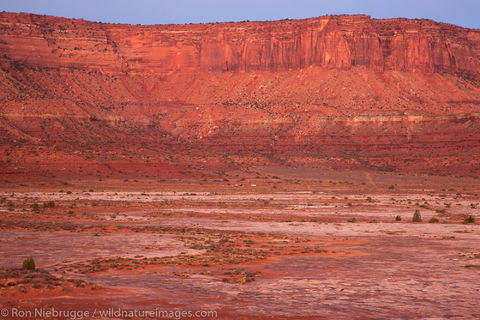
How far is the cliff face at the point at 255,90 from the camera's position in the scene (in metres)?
96.0

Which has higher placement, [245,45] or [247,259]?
[245,45]

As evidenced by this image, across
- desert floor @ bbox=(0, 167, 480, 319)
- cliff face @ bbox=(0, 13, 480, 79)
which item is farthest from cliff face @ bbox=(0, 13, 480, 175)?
desert floor @ bbox=(0, 167, 480, 319)

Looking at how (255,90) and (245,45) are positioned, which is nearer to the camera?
(255,90)

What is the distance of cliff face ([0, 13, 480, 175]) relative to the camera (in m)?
96.0

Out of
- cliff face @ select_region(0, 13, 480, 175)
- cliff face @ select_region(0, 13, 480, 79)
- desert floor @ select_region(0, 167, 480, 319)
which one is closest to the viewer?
desert floor @ select_region(0, 167, 480, 319)

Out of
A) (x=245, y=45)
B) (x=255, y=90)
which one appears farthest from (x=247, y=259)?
(x=245, y=45)

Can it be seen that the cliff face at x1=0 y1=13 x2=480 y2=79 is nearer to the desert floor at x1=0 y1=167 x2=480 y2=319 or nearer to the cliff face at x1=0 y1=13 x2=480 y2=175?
the cliff face at x1=0 y1=13 x2=480 y2=175

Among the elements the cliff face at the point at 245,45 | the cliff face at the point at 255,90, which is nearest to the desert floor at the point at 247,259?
the cliff face at the point at 255,90

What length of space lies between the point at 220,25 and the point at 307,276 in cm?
11674

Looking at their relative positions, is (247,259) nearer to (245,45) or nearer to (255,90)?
(255,90)

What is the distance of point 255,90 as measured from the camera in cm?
11788

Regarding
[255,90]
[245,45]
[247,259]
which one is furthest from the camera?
[245,45]

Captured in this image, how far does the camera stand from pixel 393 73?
115m

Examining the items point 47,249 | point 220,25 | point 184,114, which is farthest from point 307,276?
point 220,25
